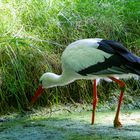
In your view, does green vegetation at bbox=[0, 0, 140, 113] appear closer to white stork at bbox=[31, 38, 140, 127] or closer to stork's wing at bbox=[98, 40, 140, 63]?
white stork at bbox=[31, 38, 140, 127]

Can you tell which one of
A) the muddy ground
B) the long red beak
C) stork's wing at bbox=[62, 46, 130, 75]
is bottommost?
the muddy ground

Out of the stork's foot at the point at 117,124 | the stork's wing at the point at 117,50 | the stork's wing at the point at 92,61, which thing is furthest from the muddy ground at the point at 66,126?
the stork's wing at the point at 117,50

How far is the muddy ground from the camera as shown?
17.0 feet

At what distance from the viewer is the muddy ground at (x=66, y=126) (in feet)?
17.0

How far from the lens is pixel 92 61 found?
5590 mm

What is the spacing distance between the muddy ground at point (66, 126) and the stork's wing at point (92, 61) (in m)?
0.63

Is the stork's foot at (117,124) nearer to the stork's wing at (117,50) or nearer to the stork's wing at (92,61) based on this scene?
the stork's wing at (92,61)

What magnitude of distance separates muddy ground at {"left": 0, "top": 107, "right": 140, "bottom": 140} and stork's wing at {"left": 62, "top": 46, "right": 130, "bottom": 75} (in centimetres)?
63

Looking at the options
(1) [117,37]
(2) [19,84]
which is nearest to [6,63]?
(2) [19,84]

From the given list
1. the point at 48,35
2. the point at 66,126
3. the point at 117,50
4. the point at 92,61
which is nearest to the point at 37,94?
the point at 66,126

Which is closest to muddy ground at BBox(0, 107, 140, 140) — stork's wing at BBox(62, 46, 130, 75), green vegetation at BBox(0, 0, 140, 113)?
green vegetation at BBox(0, 0, 140, 113)

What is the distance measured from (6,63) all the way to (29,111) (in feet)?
2.17

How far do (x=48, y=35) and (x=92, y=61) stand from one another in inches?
56.6

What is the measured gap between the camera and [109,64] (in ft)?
17.9
